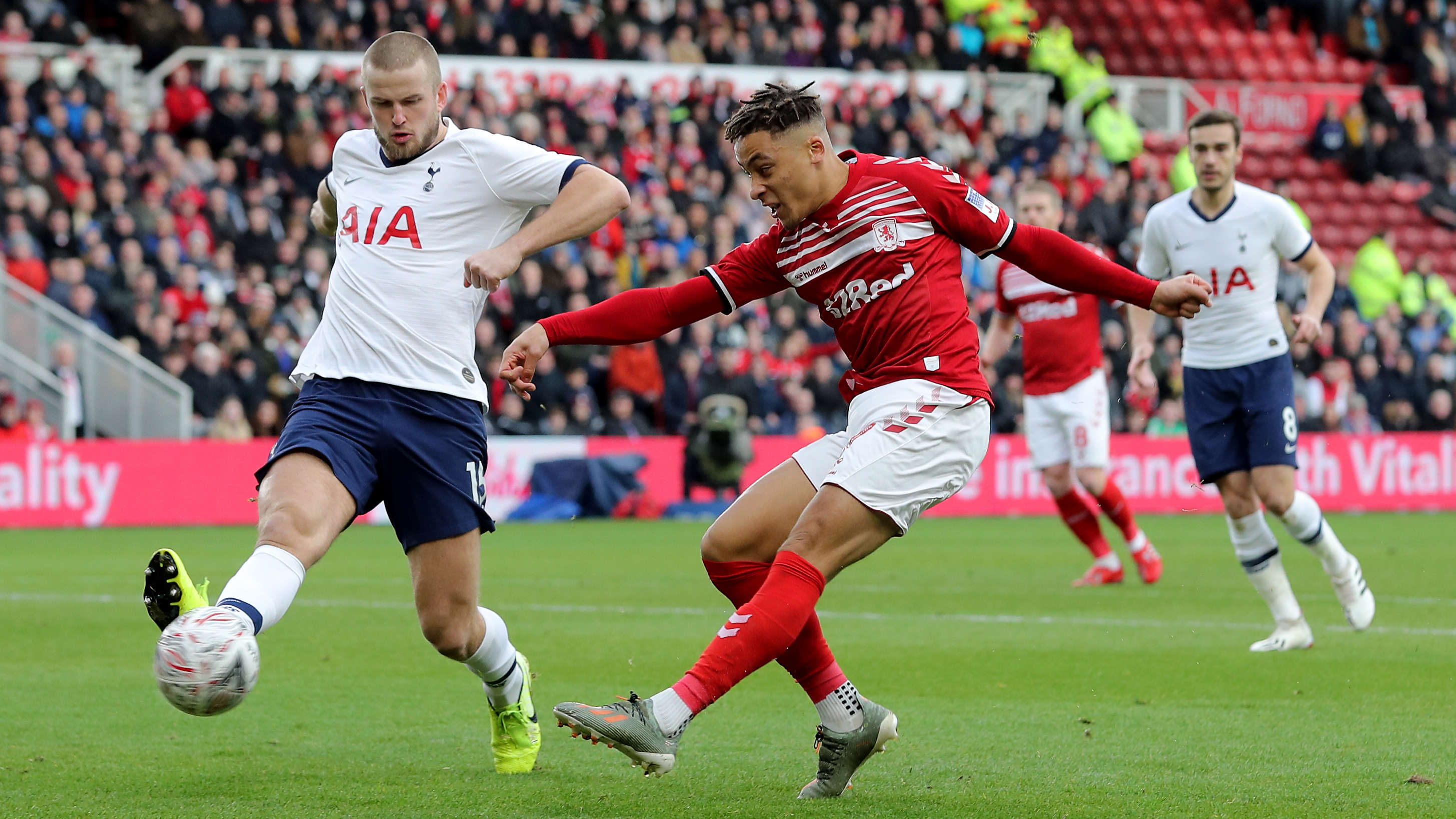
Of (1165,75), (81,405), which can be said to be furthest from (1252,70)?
(81,405)

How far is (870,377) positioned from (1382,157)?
28.3 metres

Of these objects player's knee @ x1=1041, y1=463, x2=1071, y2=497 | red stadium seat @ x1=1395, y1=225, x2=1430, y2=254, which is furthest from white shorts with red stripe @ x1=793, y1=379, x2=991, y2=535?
red stadium seat @ x1=1395, y1=225, x2=1430, y2=254

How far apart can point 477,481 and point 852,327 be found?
1.26m

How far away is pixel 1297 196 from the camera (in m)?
30.8

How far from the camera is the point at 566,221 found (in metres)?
5.41

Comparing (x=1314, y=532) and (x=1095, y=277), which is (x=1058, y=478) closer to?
(x=1314, y=532)

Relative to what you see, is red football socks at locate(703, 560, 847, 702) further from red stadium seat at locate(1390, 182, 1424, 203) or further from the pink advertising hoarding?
red stadium seat at locate(1390, 182, 1424, 203)

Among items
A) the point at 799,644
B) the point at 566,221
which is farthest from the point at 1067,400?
the point at 566,221

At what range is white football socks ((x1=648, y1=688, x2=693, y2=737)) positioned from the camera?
4559mm

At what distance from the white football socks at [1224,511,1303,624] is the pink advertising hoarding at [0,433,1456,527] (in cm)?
826

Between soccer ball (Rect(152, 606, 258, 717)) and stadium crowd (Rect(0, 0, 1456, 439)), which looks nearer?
soccer ball (Rect(152, 606, 258, 717))

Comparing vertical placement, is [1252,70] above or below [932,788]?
below

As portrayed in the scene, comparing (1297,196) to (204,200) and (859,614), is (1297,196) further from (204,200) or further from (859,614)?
(859,614)

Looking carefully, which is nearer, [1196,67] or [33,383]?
[33,383]
